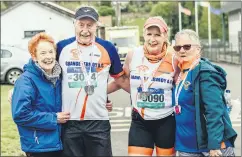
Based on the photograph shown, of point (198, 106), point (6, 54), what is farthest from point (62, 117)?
point (6, 54)

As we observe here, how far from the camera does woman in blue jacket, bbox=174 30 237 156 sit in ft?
13.1

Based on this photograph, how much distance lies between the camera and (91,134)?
14.8 ft

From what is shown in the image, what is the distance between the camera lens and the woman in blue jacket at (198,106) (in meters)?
3.98

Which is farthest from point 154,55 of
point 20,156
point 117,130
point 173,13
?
point 173,13

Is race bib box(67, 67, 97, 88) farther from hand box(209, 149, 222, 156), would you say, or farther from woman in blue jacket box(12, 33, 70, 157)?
hand box(209, 149, 222, 156)

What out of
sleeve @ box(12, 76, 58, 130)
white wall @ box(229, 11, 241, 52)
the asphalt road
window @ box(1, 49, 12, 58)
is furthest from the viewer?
white wall @ box(229, 11, 241, 52)

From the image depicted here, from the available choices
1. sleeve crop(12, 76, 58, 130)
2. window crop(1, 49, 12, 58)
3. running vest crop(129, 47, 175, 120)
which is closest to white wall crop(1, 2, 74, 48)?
window crop(1, 49, 12, 58)

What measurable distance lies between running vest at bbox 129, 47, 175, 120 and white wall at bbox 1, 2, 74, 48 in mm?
31751

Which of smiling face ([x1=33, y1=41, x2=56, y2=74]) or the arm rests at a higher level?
smiling face ([x1=33, y1=41, x2=56, y2=74])

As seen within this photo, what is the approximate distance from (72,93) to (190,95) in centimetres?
109

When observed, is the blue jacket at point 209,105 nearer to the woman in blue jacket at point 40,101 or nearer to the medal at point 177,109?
the medal at point 177,109

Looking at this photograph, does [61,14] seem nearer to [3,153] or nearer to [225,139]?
[3,153]

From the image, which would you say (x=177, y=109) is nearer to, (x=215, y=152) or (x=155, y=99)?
(x=155, y=99)

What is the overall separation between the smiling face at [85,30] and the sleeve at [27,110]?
0.64 metres
